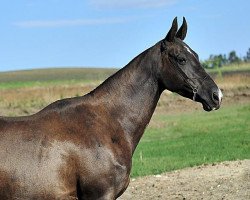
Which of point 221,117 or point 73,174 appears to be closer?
point 73,174

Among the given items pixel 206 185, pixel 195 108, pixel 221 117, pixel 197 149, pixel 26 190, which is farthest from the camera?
pixel 195 108

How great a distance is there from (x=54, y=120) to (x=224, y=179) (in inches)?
265

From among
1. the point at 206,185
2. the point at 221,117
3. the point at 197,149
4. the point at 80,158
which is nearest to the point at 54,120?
the point at 80,158

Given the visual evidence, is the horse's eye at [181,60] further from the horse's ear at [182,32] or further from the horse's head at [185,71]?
the horse's ear at [182,32]

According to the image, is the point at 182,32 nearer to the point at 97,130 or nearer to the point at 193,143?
the point at 97,130

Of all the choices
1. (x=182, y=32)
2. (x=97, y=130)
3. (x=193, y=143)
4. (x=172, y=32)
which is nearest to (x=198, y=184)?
(x=182, y=32)

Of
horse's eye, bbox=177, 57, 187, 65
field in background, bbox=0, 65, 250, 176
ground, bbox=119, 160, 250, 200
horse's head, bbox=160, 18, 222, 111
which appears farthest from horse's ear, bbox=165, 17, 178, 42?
field in background, bbox=0, 65, 250, 176

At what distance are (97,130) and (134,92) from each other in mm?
655

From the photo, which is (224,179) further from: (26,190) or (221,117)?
(221,117)

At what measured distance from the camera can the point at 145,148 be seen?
2134 centimetres

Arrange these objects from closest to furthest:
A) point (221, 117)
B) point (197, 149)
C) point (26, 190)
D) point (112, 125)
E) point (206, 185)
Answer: point (26, 190) → point (112, 125) → point (206, 185) → point (197, 149) → point (221, 117)

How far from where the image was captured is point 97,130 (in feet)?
23.2

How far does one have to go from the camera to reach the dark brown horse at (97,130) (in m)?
6.72

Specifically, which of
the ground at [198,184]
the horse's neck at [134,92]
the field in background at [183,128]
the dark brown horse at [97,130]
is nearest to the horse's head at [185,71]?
the dark brown horse at [97,130]
